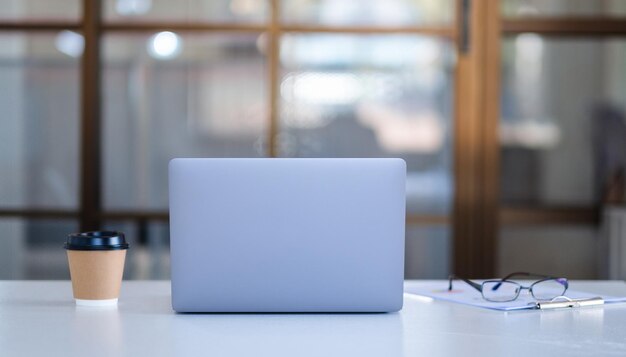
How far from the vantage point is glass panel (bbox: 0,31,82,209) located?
13.7 feet

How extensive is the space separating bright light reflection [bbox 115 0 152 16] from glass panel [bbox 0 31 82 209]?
0.21 metres

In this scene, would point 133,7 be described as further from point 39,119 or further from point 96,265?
point 96,265

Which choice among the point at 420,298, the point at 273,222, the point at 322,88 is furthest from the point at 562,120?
the point at 273,222

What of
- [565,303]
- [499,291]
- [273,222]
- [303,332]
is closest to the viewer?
[303,332]

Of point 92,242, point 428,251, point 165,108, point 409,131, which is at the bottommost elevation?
point 428,251

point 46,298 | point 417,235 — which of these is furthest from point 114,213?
point 46,298

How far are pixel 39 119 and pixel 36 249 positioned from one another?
559 mm

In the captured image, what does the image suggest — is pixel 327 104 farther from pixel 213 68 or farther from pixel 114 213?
pixel 114 213

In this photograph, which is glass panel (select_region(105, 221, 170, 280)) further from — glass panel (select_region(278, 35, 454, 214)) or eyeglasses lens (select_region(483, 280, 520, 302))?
eyeglasses lens (select_region(483, 280, 520, 302))

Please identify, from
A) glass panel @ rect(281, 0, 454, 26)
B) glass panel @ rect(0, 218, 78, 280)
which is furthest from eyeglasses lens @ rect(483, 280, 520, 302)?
glass panel @ rect(0, 218, 78, 280)

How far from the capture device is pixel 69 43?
4180mm

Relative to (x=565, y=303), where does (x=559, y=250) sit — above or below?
below

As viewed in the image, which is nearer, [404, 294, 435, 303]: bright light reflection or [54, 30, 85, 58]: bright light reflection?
[404, 294, 435, 303]: bright light reflection

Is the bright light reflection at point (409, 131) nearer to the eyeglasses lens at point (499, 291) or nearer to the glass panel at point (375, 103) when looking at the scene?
the glass panel at point (375, 103)
